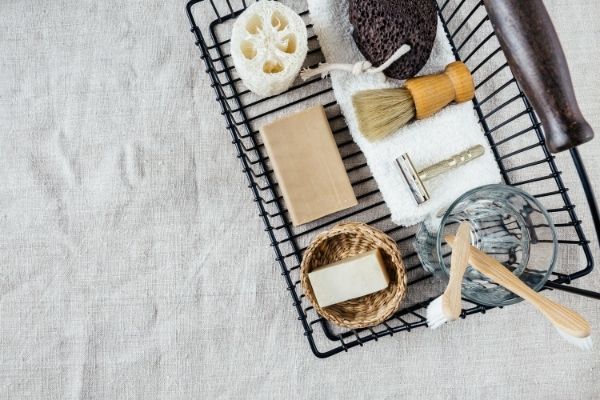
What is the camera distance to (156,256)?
78 centimetres

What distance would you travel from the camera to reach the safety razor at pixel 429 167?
662 millimetres

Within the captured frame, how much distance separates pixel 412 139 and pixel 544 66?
0.22m

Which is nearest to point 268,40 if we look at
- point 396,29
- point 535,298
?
point 396,29

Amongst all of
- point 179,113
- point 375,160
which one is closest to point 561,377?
point 375,160

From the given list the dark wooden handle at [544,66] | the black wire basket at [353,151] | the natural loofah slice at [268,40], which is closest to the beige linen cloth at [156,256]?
the black wire basket at [353,151]

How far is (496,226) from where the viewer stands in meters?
0.63

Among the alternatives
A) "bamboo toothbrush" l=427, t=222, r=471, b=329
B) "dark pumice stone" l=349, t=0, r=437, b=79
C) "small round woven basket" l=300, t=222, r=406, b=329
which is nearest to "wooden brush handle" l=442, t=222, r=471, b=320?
"bamboo toothbrush" l=427, t=222, r=471, b=329

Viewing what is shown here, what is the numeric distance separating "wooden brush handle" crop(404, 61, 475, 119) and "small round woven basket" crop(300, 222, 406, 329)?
15cm

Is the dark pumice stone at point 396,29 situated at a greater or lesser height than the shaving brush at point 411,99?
greater

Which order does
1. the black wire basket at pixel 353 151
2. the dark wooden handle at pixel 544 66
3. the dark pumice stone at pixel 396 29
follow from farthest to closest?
1. the black wire basket at pixel 353 151
2. the dark pumice stone at pixel 396 29
3. the dark wooden handle at pixel 544 66

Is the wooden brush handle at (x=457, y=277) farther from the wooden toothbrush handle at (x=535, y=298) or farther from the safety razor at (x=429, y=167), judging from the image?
the safety razor at (x=429, y=167)

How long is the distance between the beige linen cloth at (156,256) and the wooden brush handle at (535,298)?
24 centimetres

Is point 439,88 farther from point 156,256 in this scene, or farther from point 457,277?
point 156,256

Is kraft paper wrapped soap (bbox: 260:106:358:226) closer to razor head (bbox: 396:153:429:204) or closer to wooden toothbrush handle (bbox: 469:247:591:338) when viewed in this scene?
razor head (bbox: 396:153:429:204)
